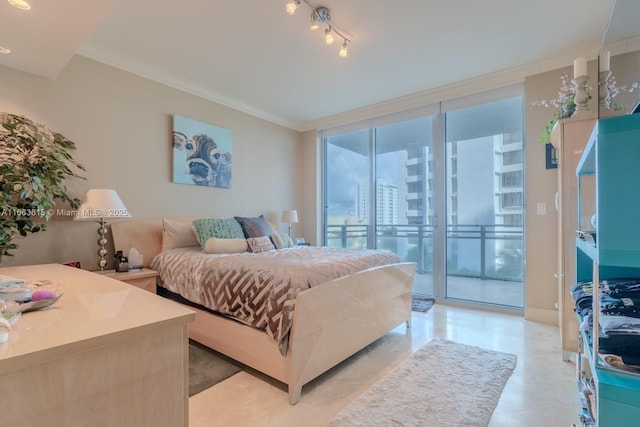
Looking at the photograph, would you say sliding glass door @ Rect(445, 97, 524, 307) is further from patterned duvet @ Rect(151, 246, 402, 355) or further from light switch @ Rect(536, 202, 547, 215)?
patterned duvet @ Rect(151, 246, 402, 355)

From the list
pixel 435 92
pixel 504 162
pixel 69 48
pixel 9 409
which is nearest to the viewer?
pixel 9 409

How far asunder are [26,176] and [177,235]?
1.24 metres

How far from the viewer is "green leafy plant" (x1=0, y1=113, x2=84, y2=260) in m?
2.08

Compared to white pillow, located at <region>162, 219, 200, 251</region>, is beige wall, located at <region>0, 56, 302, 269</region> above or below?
above

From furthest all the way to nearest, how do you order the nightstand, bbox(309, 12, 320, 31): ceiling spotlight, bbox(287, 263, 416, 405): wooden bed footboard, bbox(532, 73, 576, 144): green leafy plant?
the nightstand < bbox(532, 73, 576, 144): green leafy plant < bbox(309, 12, 320, 31): ceiling spotlight < bbox(287, 263, 416, 405): wooden bed footboard

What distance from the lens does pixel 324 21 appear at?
7.77 ft

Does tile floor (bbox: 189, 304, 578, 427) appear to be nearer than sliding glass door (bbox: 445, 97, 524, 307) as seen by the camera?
Yes

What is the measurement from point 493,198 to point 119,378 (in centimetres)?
390

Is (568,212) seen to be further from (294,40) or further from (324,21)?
(294,40)

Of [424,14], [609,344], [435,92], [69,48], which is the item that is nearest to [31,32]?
[69,48]

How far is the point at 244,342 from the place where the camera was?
1.99 metres

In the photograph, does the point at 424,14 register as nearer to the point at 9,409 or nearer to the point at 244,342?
the point at 244,342

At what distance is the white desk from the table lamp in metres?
1.90

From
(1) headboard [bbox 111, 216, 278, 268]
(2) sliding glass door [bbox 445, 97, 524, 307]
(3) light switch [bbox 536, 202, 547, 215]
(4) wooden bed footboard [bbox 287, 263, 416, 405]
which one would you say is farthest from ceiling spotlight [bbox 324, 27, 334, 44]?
(3) light switch [bbox 536, 202, 547, 215]
